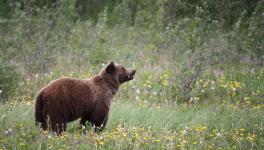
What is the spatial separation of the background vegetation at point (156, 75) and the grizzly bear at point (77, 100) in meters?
0.29

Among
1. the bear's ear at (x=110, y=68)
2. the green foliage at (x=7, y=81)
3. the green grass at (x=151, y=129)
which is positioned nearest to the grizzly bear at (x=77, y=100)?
the bear's ear at (x=110, y=68)

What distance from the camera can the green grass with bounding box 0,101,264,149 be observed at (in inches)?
305

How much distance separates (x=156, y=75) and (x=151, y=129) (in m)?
4.24

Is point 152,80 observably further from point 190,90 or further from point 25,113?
point 25,113

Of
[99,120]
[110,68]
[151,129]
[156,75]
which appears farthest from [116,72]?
[156,75]

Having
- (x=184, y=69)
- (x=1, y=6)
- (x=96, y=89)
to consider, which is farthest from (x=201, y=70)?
(x=1, y=6)

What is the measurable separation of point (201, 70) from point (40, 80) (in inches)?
167

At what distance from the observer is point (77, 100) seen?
8.73 m

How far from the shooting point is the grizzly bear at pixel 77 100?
820cm

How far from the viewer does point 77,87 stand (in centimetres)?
887

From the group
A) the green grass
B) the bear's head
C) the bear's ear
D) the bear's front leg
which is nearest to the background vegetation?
the green grass

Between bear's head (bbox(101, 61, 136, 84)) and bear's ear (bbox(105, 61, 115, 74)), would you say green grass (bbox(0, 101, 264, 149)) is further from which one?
bear's ear (bbox(105, 61, 115, 74))

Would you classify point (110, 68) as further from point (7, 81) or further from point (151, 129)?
point (7, 81)

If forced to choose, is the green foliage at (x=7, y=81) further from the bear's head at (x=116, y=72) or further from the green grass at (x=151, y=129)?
the bear's head at (x=116, y=72)
